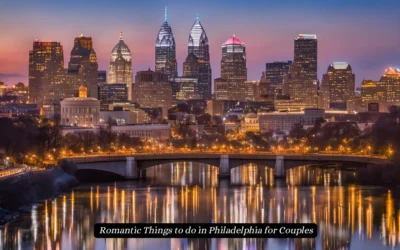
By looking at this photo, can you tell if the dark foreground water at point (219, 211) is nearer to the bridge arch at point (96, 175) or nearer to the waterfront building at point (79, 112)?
the bridge arch at point (96, 175)

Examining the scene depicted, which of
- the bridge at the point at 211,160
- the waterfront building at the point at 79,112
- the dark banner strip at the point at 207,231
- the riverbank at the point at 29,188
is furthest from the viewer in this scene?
the waterfront building at the point at 79,112

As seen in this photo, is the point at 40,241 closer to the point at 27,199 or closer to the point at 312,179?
the point at 27,199

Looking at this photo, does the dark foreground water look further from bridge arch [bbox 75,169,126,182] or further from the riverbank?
bridge arch [bbox 75,169,126,182]

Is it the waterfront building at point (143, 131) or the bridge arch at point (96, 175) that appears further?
the waterfront building at point (143, 131)

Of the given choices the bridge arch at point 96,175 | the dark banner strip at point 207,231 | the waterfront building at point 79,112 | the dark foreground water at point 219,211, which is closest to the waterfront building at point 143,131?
the waterfront building at point 79,112

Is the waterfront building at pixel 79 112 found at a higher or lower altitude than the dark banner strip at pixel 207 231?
higher

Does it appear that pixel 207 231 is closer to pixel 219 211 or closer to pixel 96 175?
pixel 219 211

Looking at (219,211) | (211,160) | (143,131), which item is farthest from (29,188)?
(143,131)
